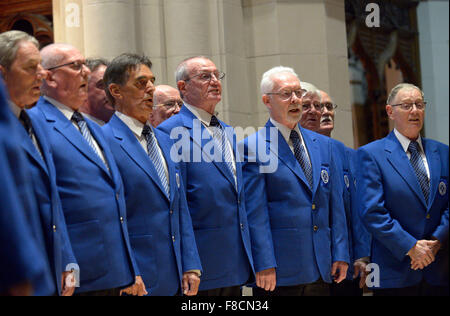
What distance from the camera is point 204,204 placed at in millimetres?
4035

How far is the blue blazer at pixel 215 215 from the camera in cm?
404

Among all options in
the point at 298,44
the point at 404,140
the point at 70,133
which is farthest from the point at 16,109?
the point at 298,44

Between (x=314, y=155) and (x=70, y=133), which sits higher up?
(x=70, y=133)

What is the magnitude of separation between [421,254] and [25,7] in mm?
4365

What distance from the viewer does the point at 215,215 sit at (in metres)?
4.04

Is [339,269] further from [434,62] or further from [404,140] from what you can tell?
[434,62]

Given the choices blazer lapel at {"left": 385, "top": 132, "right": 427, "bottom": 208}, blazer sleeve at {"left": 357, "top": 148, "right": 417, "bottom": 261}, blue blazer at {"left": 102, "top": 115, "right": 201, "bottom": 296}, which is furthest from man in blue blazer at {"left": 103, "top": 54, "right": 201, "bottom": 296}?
blazer lapel at {"left": 385, "top": 132, "right": 427, "bottom": 208}

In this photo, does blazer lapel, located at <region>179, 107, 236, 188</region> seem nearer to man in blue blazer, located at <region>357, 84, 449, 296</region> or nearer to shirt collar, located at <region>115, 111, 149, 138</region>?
shirt collar, located at <region>115, 111, 149, 138</region>

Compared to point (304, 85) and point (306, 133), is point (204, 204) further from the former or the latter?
point (304, 85)

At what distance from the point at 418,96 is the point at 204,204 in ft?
5.38

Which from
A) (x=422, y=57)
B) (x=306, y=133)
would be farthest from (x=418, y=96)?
(x=422, y=57)

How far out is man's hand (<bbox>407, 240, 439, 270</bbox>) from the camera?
4441 millimetres

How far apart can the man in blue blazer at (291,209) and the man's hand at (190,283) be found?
43 cm

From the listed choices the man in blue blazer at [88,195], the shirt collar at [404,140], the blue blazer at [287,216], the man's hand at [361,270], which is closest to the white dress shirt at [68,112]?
the man in blue blazer at [88,195]
